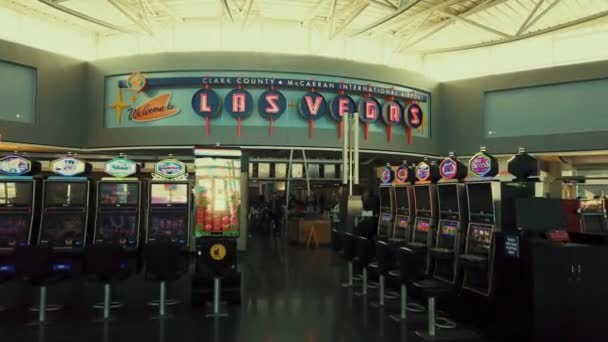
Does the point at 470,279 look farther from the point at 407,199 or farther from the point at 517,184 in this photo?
the point at 407,199

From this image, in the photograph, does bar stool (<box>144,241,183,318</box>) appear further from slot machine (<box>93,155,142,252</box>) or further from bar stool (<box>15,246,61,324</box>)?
slot machine (<box>93,155,142,252</box>)

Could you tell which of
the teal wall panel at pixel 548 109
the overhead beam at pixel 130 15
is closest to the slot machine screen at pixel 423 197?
the teal wall panel at pixel 548 109

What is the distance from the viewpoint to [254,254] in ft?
37.6

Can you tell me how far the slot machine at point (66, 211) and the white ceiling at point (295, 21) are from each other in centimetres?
639

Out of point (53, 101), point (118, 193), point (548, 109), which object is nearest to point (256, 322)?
point (118, 193)

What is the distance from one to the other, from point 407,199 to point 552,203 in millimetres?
3147

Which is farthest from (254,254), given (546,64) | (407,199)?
(546,64)

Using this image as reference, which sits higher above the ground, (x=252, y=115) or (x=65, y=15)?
(x=65, y=15)

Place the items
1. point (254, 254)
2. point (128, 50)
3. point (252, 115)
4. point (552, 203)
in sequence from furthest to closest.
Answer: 1. point (128, 50)
2. point (252, 115)
3. point (254, 254)
4. point (552, 203)

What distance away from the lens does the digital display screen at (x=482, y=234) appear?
5535 mm

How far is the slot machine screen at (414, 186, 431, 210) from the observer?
285 inches

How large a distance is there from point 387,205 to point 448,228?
2370 mm

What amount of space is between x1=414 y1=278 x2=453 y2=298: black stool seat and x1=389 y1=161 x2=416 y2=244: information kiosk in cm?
259

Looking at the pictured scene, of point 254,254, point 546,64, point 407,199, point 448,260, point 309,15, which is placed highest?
point 309,15
